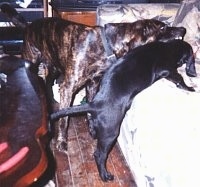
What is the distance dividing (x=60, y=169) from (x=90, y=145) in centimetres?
34

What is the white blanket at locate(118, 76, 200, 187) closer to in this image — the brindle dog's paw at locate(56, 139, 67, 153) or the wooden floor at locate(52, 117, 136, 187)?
the wooden floor at locate(52, 117, 136, 187)

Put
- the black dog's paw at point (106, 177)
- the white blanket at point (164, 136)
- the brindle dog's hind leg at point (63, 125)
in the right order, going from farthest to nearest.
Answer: the brindle dog's hind leg at point (63, 125) < the black dog's paw at point (106, 177) < the white blanket at point (164, 136)

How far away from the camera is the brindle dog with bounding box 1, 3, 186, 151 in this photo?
83.0 inches

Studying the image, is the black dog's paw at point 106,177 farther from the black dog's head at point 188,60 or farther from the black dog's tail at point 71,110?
the black dog's head at point 188,60

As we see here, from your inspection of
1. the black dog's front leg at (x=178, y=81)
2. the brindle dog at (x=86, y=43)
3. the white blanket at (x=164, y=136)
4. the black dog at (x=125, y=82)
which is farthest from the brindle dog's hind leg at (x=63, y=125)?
the black dog's front leg at (x=178, y=81)

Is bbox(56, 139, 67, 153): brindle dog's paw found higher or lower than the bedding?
lower

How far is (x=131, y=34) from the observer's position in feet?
6.98

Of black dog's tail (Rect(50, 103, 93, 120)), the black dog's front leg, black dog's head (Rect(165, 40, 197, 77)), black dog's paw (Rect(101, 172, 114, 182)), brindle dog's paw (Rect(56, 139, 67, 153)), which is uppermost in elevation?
black dog's head (Rect(165, 40, 197, 77))

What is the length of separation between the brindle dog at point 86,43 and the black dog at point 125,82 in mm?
137

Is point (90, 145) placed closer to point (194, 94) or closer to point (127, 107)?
point (127, 107)

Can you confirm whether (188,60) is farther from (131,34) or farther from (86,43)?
(86,43)

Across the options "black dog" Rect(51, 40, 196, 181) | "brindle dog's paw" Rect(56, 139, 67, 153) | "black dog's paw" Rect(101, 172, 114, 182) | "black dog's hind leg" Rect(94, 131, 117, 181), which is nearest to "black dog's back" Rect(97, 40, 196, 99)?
"black dog" Rect(51, 40, 196, 181)

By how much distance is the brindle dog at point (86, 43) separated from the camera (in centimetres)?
211

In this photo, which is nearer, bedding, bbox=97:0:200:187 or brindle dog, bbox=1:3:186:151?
bedding, bbox=97:0:200:187
